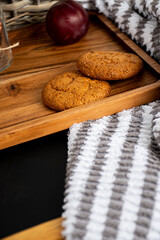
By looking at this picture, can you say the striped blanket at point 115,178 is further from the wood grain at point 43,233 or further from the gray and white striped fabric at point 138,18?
the gray and white striped fabric at point 138,18

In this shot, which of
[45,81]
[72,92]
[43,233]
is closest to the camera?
[43,233]

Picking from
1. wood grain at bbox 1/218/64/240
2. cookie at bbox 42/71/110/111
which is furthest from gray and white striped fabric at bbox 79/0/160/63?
wood grain at bbox 1/218/64/240

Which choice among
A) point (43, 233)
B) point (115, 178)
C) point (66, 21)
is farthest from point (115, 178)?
point (66, 21)

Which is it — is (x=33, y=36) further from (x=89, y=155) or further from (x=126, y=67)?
(x=89, y=155)

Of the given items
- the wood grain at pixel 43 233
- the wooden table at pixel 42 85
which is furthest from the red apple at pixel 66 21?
the wood grain at pixel 43 233

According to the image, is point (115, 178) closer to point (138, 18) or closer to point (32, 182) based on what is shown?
point (32, 182)

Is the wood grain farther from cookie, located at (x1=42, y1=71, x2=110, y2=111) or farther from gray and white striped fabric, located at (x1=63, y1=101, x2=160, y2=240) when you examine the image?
cookie, located at (x1=42, y1=71, x2=110, y2=111)

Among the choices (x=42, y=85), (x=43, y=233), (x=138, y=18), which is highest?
(x=138, y=18)
